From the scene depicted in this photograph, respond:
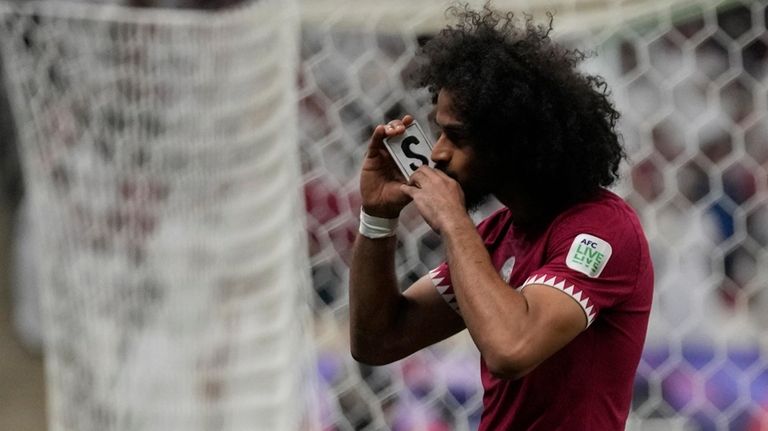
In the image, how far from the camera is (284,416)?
1794 mm

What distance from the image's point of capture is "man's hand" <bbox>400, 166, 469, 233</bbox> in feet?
4.42

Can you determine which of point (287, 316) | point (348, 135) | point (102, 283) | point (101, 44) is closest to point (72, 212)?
point (102, 283)

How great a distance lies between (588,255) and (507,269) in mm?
150

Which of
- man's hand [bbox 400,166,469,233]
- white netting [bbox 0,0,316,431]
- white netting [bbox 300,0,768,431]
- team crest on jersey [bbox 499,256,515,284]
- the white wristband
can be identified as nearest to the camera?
man's hand [bbox 400,166,469,233]

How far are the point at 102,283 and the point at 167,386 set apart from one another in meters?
0.20

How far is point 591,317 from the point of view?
1.32m

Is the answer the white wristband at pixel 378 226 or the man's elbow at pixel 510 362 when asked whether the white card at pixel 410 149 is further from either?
the man's elbow at pixel 510 362

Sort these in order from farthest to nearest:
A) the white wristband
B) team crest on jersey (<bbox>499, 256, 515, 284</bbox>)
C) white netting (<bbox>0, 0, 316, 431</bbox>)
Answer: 1. white netting (<bbox>0, 0, 316, 431</bbox>)
2. the white wristband
3. team crest on jersey (<bbox>499, 256, 515, 284</bbox>)

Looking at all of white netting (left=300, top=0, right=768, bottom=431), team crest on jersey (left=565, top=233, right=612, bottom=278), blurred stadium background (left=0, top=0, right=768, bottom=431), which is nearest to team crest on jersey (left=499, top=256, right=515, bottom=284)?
team crest on jersey (left=565, top=233, right=612, bottom=278)

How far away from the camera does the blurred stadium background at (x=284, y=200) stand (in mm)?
1917

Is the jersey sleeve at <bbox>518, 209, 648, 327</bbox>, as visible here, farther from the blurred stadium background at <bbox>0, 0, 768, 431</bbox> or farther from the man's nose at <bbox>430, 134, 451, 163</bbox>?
the blurred stadium background at <bbox>0, 0, 768, 431</bbox>

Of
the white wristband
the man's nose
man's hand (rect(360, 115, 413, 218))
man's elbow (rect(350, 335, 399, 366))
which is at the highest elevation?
the man's nose

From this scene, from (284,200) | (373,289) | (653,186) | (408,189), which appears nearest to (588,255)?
(408,189)

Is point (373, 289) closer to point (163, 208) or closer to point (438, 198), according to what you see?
point (438, 198)
